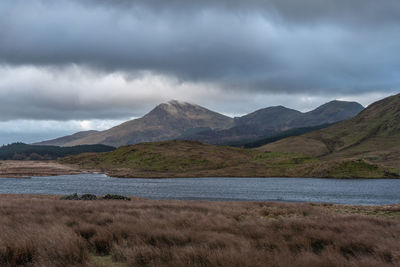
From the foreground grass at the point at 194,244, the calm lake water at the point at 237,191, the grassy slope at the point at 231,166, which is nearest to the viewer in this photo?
the foreground grass at the point at 194,244

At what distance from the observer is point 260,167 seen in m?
162

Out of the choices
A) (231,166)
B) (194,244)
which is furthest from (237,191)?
(231,166)

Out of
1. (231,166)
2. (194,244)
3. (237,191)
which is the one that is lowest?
(237,191)

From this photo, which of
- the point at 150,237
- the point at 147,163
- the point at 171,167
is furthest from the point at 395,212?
the point at 147,163

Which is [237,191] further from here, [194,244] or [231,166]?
[231,166]

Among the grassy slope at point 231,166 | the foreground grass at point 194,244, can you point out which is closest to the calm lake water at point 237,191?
the grassy slope at point 231,166

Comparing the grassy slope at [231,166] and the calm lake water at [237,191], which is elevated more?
the grassy slope at [231,166]

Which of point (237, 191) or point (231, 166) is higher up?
point (231, 166)

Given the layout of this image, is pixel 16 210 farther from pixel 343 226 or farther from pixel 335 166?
pixel 335 166

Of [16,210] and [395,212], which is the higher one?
[16,210]

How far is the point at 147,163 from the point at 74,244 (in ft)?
568

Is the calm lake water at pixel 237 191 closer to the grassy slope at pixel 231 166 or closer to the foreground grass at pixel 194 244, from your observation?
the grassy slope at pixel 231 166

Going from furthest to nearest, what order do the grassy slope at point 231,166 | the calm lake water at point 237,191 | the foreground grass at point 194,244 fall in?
the grassy slope at point 231,166 → the calm lake water at point 237,191 → the foreground grass at point 194,244

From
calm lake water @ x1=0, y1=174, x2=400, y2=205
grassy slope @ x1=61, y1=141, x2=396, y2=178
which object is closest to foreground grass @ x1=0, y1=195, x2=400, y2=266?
calm lake water @ x1=0, y1=174, x2=400, y2=205
